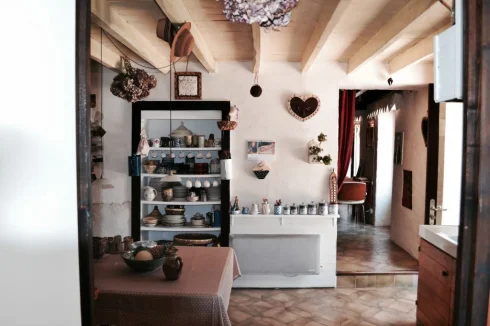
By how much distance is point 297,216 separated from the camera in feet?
16.1

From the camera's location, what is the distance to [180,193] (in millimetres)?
4980

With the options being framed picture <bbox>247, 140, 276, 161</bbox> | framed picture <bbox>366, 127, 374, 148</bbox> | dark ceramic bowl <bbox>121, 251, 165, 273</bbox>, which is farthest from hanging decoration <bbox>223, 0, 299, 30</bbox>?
framed picture <bbox>366, 127, 374, 148</bbox>

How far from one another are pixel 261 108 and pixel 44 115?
406cm

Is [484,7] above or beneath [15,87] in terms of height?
above

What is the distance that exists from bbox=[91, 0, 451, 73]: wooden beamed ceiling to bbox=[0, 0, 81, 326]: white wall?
5.53ft

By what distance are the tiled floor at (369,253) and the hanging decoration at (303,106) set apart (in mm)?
2088

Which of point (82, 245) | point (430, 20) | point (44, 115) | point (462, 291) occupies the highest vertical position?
point (430, 20)

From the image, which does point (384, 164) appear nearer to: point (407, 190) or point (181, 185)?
point (407, 190)

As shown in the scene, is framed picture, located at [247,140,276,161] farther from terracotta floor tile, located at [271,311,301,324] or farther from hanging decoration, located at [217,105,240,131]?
terracotta floor tile, located at [271,311,301,324]


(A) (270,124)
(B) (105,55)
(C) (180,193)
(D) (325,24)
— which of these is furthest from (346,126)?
(B) (105,55)

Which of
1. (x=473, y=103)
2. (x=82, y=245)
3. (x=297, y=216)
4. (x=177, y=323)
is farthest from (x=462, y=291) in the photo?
A: (x=297, y=216)

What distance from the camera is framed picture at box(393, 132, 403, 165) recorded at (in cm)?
653

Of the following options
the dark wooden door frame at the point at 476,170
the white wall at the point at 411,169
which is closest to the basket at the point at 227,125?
the white wall at the point at 411,169

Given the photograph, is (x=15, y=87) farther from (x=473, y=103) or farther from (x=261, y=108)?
(x=261, y=108)
